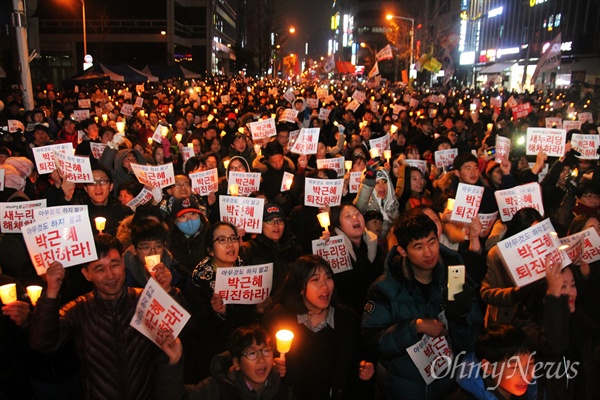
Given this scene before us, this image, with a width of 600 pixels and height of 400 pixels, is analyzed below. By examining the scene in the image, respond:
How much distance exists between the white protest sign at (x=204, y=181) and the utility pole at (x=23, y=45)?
9024 millimetres

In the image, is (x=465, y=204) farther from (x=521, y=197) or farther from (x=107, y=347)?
(x=107, y=347)

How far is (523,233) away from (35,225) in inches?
128

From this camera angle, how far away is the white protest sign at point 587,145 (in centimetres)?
836

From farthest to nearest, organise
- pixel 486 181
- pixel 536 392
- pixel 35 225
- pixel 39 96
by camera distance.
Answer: pixel 39 96, pixel 486 181, pixel 35 225, pixel 536 392

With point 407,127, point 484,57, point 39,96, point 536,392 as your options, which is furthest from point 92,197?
point 484,57

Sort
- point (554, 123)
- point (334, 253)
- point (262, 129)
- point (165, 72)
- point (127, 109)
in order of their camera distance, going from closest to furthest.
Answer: point (334, 253)
point (262, 129)
point (554, 123)
point (127, 109)
point (165, 72)

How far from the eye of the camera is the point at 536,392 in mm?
2945

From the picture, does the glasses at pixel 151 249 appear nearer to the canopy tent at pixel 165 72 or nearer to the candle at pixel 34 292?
the candle at pixel 34 292

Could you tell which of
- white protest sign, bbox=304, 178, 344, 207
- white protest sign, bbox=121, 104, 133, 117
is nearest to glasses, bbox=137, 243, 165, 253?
white protest sign, bbox=304, 178, 344, 207

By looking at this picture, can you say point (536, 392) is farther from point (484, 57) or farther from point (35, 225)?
point (484, 57)

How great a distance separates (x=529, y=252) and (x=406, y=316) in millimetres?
1049

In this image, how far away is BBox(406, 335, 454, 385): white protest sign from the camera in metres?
3.30

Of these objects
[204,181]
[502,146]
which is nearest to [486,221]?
[502,146]

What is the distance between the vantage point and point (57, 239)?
3729 mm
